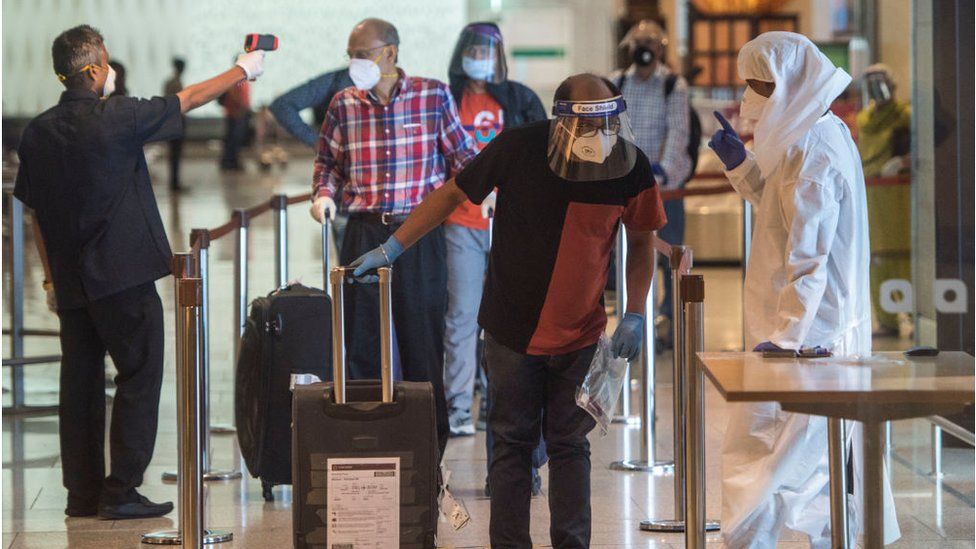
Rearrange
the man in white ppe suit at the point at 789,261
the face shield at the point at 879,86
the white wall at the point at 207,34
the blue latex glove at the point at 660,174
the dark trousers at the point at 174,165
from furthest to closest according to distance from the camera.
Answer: the dark trousers at the point at 174,165 → the white wall at the point at 207,34 → the face shield at the point at 879,86 → the blue latex glove at the point at 660,174 → the man in white ppe suit at the point at 789,261

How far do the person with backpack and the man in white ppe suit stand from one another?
11.9 ft

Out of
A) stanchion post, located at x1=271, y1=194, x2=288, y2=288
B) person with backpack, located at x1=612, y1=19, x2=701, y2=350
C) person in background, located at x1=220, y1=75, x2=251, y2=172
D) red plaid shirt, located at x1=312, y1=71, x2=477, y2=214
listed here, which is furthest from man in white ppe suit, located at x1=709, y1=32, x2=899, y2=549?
person in background, located at x1=220, y1=75, x2=251, y2=172

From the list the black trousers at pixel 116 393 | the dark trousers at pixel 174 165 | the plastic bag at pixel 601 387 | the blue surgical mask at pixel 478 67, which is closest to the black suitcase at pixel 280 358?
the black trousers at pixel 116 393

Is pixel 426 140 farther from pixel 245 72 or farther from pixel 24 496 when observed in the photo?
pixel 24 496

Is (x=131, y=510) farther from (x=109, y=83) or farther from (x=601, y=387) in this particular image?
(x=601, y=387)

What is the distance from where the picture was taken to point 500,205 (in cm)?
395

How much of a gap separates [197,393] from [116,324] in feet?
2.35

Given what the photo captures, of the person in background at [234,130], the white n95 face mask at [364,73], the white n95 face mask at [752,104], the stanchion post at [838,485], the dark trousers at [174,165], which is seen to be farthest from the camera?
the person in background at [234,130]

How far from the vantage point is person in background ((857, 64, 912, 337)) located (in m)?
7.27

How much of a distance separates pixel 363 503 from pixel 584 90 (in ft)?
3.77

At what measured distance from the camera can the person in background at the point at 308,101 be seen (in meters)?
6.45

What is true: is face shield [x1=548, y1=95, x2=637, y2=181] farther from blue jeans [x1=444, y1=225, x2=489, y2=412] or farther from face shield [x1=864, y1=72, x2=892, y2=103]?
face shield [x1=864, y1=72, x2=892, y2=103]

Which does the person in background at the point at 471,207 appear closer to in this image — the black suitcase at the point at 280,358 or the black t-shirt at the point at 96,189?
the black suitcase at the point at 280,358

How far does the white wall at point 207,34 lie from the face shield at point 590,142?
1047 cm
